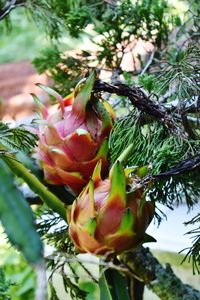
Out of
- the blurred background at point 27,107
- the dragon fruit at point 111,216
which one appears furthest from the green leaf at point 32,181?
the blurred background at point 27,107

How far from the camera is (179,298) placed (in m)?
0.70

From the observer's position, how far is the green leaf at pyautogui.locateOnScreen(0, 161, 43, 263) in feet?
1.09

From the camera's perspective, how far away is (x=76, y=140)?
19.0 inches

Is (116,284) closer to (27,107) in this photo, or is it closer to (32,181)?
(32,181)

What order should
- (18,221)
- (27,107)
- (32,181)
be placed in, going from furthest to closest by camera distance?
1. (27,107)
2. (32,181)
3. (18,221)

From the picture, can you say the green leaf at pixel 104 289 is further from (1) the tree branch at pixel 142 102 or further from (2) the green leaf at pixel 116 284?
(1) the tree branch at pixel 142 102

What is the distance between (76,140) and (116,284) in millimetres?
122

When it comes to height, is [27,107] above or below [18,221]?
above

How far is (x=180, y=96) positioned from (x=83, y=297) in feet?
0.76

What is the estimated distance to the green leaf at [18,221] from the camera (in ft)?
1.09

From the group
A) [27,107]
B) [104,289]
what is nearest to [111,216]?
[104,289]

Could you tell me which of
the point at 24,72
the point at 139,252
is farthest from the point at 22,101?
the point at 139,252

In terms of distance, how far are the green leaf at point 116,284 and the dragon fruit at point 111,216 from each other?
0.12 ft

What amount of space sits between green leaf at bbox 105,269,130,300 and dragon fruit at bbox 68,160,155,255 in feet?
0.12
